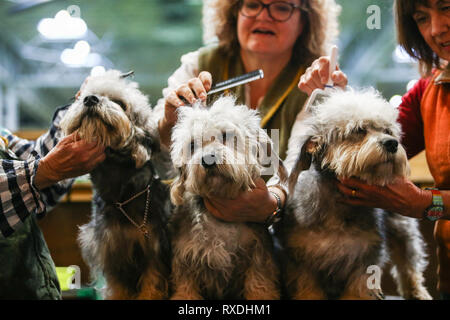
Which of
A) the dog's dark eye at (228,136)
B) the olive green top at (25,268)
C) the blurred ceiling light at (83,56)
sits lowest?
the olive green top at (25,268)

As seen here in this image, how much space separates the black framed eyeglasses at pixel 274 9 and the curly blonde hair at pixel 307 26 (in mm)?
66

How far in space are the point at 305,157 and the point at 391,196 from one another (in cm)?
29

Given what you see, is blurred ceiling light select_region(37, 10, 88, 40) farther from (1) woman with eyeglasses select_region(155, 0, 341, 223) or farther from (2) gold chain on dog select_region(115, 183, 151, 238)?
(2) gold chain on dog select_region(115, 183, 151, 238)

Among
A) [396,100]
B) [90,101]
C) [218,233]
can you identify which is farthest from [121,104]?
[396,100]

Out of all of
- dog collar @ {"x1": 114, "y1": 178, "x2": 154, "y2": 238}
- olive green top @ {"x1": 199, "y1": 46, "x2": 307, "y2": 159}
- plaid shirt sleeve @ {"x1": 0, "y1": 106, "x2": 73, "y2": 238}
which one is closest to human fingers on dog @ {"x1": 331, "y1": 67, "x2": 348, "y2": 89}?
olive green top @ {"x1": 199, "y1": 46, "x2": 307, "y2": 159}

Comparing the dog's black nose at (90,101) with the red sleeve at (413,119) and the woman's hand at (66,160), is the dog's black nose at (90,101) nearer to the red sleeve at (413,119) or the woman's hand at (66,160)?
the woman's hand at (66,160)

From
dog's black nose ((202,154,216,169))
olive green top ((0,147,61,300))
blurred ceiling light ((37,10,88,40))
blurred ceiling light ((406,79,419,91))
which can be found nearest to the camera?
dog's black nose ((202,154,216,169))

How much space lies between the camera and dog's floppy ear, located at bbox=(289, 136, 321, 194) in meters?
1.36

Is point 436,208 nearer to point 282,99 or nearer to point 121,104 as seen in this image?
point 282,99

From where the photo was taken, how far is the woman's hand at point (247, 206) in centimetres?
128

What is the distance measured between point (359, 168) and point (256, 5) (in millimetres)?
800

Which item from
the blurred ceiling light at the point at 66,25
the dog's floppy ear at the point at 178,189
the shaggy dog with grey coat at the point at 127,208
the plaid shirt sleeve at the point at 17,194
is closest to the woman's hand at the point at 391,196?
the dog's floppy ear at the point at 178,189

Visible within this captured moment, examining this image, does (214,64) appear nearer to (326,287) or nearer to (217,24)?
(217,24)

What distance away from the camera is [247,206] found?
1.30 meters
